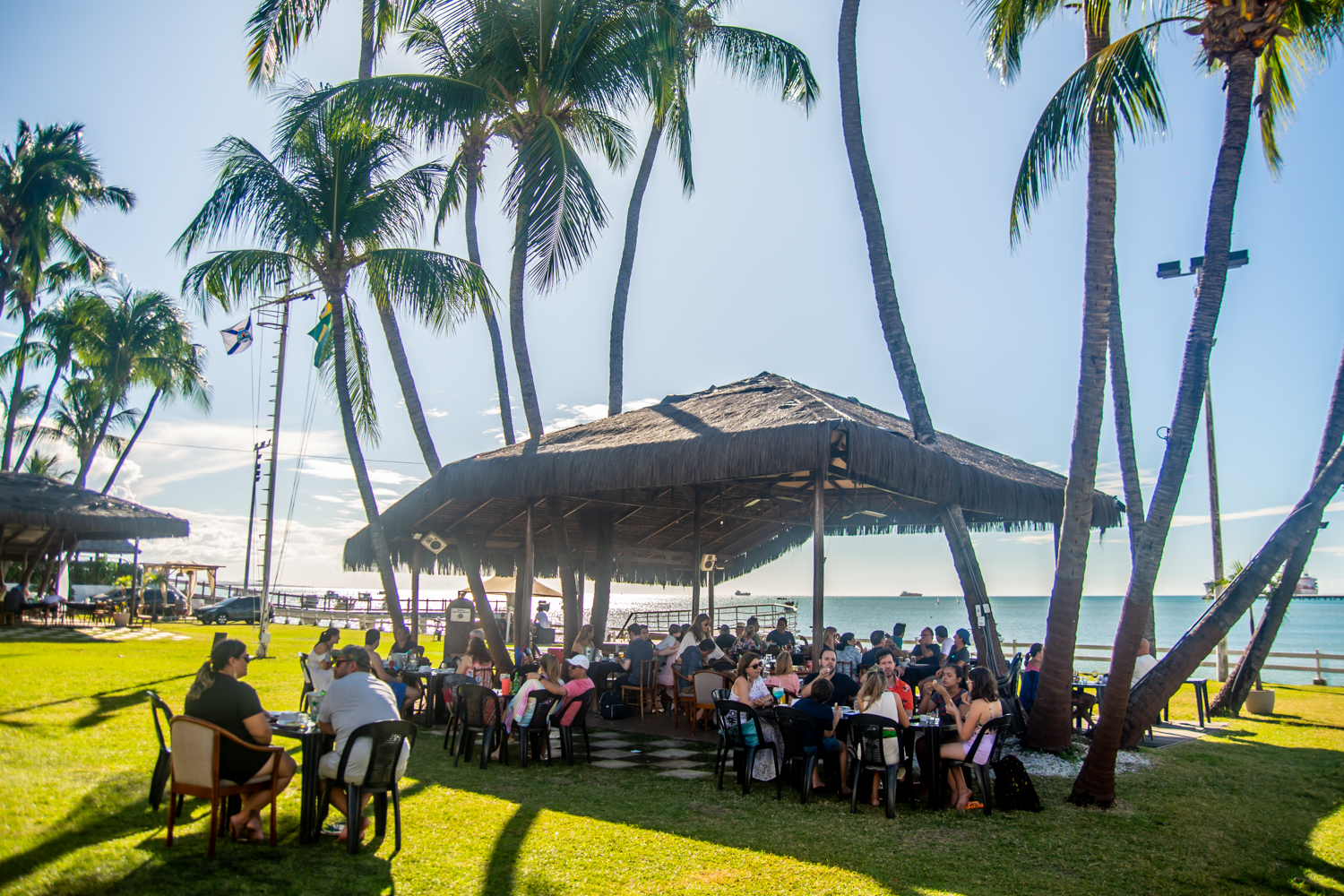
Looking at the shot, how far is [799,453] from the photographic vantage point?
9.12 m

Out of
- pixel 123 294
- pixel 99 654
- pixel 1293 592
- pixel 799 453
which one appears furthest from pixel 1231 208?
pixel 123 294

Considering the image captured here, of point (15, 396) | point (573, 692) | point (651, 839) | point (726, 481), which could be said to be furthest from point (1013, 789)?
point (15, 396)

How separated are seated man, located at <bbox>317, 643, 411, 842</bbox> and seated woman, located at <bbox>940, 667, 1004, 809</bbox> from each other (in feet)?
13.6

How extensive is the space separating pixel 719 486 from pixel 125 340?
27214 millimetres

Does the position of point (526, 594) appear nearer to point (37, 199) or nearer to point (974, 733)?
point (974, 733)

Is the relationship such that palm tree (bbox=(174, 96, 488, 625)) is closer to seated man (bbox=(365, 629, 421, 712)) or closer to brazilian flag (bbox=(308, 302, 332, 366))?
brazilian flag (bbox=(308, 302, 332, 366))

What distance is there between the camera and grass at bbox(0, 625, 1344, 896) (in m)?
4.55

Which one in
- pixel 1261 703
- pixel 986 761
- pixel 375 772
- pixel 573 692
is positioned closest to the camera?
pixel 375 772

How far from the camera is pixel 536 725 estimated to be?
8.09 metres

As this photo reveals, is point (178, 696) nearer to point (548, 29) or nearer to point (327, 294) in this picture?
point (327, 294)

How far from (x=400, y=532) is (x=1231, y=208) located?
12.8 metres

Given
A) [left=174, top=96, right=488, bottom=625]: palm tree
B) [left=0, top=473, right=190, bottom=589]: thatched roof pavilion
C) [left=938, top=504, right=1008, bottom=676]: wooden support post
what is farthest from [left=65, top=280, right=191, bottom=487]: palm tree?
[left=938, top=504, right=1008, bottom=676]: wooden support post

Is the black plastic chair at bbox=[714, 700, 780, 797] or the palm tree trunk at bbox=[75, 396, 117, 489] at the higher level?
the palm tree trunk at bbox=[75, 396, 117, 489]

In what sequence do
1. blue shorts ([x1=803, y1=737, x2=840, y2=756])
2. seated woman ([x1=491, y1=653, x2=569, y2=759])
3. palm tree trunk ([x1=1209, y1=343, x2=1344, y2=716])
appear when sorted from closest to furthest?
blue shorts ([x1=803, y1=737, x2=840, y2=756]) → seated woman ([x1=491, y1=653, x2=569, y2=759]) → palm tree trunk ([x1=1209, y1=343, x2=1344, y2=716])
